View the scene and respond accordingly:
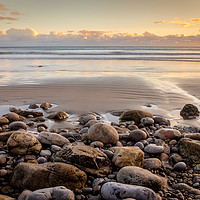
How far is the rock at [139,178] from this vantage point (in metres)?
2.46

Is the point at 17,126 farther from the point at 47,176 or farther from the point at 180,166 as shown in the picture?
the point at 180,166

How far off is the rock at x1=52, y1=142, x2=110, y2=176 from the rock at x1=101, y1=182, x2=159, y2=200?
0.46 metres

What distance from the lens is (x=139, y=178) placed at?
2.48m

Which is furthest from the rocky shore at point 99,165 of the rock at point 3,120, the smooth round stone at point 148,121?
the smooth round stone at point 148,121

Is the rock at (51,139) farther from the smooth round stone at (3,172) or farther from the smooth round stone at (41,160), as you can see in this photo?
the smooth round stone at (3,172)

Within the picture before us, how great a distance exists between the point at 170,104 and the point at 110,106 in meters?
1.72

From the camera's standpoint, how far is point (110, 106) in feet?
19.3

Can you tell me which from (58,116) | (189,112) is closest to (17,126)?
(58,116)

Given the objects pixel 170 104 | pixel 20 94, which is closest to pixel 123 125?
pixel 170 104

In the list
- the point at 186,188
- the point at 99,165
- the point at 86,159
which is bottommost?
the point at 186,188

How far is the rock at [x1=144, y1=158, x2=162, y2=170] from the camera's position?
299 centimetres

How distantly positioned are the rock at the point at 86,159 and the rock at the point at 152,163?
55 cm

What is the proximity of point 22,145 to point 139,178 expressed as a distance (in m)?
1.68

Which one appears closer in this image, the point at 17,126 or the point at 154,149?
the point at 154,149
